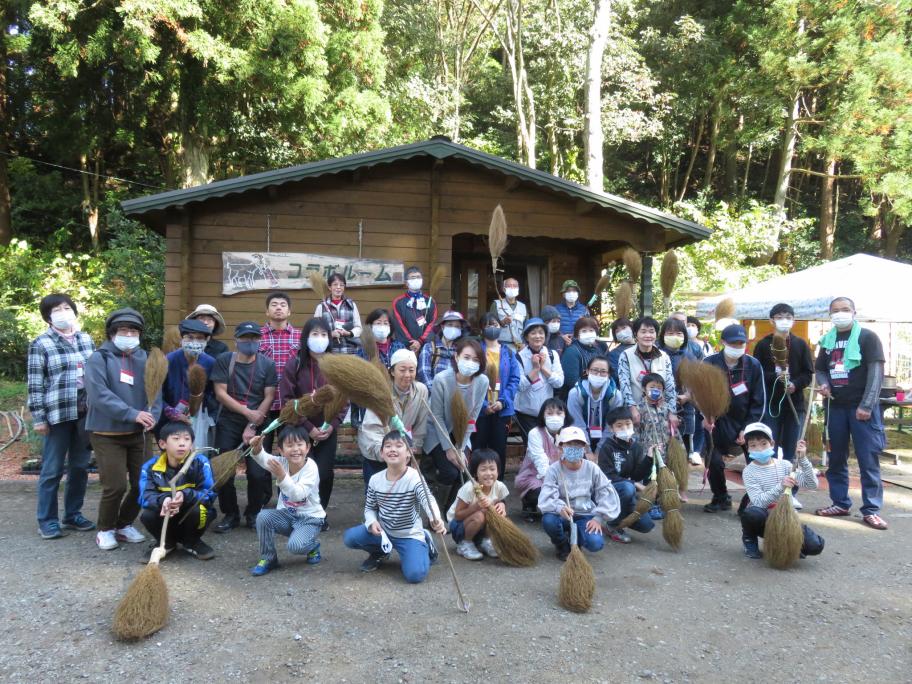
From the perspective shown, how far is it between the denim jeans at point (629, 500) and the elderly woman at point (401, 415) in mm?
1587

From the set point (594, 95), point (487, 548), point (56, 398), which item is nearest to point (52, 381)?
point (56, 398)

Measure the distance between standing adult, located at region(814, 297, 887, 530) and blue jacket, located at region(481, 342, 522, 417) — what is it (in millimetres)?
2650

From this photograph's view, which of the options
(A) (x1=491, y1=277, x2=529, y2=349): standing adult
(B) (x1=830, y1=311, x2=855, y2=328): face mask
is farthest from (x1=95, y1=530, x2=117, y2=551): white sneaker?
(B) (x1=830, y1=311, x2=855, y2=328): face mask

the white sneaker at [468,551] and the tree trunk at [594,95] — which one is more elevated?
the tree trunk at [594,95]

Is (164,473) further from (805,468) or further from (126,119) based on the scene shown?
(126,119)

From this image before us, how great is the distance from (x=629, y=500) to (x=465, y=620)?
6.10ft

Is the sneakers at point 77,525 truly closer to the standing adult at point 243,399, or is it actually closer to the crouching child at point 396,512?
the standing adult at point 243,399

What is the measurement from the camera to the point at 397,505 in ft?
13.6

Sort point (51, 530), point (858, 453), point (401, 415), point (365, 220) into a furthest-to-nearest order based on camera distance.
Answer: point (365, 220), point (858, 453), point (401, 415), point (51, 530)

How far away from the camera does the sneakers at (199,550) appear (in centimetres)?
439

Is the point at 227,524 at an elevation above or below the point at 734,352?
below

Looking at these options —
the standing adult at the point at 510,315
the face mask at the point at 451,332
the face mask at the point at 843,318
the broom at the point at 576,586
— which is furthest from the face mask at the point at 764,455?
the standing adult at the point at 510,315

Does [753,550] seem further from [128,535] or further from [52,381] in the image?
[52,381]

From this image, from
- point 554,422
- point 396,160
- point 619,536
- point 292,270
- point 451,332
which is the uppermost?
point 396,160
